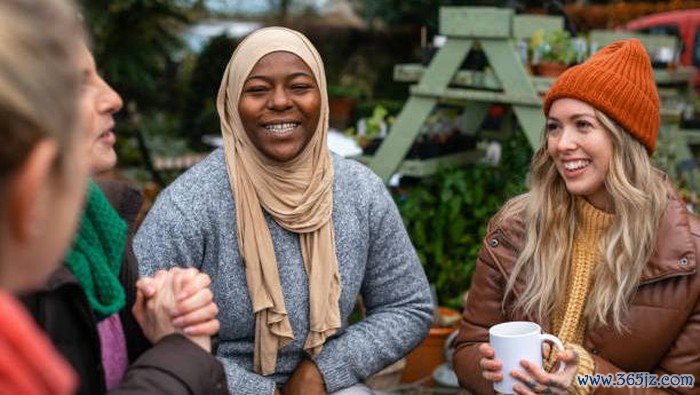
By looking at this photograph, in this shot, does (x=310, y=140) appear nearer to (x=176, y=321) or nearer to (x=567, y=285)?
(x=567, y=285)

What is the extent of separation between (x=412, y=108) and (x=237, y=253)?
2.14 metres

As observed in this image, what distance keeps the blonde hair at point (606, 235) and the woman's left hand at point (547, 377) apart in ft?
0.65

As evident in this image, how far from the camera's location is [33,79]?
0.98 metres

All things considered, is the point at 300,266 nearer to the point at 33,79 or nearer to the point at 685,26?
the point at 33,79

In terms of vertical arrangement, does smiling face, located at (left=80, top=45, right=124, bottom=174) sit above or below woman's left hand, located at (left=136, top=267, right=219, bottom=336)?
above

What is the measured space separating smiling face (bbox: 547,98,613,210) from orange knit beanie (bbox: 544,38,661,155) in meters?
0.04

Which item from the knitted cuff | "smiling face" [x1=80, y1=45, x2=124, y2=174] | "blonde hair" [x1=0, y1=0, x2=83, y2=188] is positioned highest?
"blonde hair" [x1=0, y1=0, x2=83, y2=188]

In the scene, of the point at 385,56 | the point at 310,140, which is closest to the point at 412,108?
the point at 310,140

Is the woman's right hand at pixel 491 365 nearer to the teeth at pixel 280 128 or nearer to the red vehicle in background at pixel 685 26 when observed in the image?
the teeth at pixel 280 128

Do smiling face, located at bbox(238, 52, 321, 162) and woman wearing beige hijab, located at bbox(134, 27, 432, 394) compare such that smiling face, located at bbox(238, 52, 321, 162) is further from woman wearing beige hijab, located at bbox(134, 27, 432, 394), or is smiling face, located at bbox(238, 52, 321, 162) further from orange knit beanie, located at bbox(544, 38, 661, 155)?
orange knit beanie, located at bbox(544, 38, 661, 155)

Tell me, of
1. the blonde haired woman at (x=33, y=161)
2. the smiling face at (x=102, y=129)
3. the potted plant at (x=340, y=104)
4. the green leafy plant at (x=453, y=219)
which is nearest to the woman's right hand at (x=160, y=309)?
the smiling face at (x=102, y=129)

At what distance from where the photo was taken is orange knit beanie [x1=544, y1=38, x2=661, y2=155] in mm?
2777

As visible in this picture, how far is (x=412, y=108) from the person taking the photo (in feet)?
16.0

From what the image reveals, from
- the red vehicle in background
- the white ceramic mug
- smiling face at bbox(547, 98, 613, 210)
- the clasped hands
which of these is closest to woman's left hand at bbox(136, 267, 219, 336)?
the clasped hands
